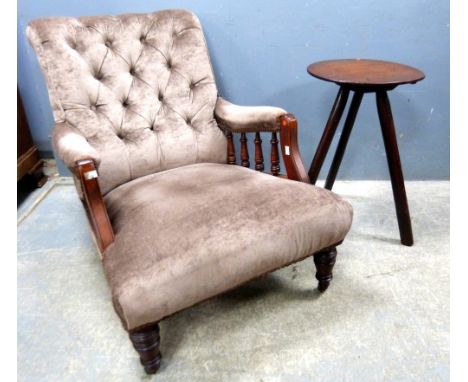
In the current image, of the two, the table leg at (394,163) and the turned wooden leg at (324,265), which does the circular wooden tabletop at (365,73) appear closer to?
the table leg at (394,163)

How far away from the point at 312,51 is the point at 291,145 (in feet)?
2.22

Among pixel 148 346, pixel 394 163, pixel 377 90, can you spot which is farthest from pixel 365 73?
pixel 148 346

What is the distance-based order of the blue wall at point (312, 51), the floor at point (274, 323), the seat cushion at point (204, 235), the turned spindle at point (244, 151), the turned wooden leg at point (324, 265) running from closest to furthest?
the seat cushion at point (204, 235) → the floor at point (274, 323) → the turned wooden leg at point (324, 265) → the turned spindle at point (244, 151) → the blue wall at point (312, 51)

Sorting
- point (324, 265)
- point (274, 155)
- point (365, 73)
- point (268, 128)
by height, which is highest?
point (365, 73)

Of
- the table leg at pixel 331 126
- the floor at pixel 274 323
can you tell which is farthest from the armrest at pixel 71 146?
the table leg at pixel 331 126

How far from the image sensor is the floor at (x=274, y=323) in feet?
3.48

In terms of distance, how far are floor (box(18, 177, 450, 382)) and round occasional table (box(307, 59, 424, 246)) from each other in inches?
9.0

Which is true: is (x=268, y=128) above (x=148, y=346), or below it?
above

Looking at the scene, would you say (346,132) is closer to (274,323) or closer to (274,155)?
(274,155)

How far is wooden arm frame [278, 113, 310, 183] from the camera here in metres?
1.23

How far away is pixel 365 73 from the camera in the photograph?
1334 millimetres

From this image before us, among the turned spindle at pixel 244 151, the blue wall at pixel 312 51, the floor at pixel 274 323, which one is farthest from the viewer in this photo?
the blue wall at pixel 312 51

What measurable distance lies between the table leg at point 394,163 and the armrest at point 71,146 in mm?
993
